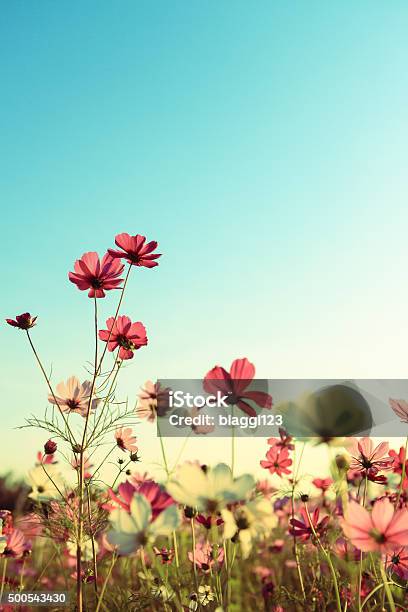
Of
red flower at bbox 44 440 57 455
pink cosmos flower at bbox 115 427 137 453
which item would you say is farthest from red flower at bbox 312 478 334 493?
red flower at bbox 44 440 57 455

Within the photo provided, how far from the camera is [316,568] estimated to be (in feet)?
6.17

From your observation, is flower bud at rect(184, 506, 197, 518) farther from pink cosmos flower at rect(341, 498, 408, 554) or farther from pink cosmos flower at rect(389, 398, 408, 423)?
pink cosmos flower at rect(341, 498, 408, 554)

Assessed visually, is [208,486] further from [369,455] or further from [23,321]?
[23,321]

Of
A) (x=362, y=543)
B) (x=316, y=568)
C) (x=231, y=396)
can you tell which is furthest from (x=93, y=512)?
(x=316, y=568)

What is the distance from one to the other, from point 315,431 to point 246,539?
0.22m

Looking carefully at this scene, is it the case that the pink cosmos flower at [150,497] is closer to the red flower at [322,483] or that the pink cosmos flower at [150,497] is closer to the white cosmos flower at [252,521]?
the white cosmos flower at [252,521]

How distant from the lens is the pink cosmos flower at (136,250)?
1216 millimetres

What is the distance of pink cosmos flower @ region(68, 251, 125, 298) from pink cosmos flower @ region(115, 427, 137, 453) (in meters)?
0.35

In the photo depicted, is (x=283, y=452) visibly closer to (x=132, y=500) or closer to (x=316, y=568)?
(x=316, y=568)

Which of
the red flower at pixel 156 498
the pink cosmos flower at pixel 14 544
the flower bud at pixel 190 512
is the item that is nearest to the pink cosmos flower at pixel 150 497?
the red flower at pixel 156 498

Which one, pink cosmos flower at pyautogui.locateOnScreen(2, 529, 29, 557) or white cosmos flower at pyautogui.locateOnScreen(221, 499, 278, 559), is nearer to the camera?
white cosmos flower at pyautogui.locateOnScreen(221, 499, 278, 559)

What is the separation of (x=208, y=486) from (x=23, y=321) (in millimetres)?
846

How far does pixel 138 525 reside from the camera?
0.43 metres

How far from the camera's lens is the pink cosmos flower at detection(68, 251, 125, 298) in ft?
3.88
